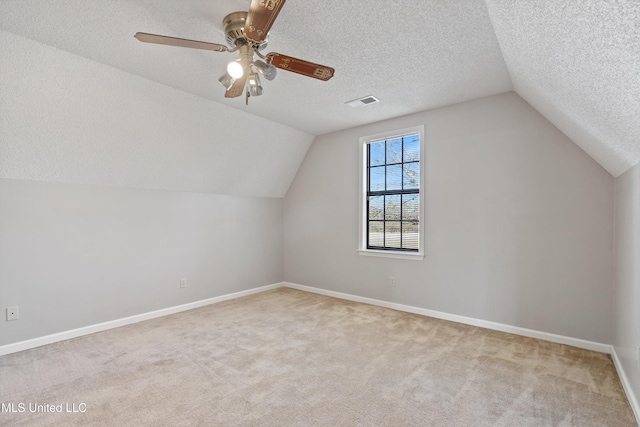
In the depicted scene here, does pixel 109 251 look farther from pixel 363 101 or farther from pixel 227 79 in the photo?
pixel 363 101

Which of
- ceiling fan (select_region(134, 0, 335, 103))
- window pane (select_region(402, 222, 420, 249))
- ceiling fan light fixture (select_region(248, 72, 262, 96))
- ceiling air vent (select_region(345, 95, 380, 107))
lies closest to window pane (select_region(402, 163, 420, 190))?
window pane (select_region(402, 222, 420, 249))

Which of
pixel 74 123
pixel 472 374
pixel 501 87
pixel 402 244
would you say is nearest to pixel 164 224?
pixel 74 123

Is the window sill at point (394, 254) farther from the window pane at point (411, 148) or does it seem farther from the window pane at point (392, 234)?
the window pane at point (411, 148)

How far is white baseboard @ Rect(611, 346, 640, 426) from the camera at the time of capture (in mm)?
1934

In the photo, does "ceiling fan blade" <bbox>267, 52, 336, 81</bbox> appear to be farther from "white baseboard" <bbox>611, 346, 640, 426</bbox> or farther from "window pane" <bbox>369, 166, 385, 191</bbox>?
"white baseboard" <bbox>611, 346, 640, 426</bbox>

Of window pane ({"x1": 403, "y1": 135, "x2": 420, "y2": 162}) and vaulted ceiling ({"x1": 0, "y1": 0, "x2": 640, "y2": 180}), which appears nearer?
vaulted ceiling ({"x1": 0, "y1": 0, "x2": 640, "y2": 180})

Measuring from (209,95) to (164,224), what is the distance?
1725 mm

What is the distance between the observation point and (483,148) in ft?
11.6

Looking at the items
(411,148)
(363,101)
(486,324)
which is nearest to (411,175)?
(411,148)

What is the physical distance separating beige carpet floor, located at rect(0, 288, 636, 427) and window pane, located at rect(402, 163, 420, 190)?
5.70 ft

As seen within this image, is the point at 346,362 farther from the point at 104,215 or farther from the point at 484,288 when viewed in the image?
the point at 104,215

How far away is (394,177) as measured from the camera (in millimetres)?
4402

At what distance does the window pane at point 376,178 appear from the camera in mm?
4520

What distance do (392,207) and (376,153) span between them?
32.0 inches
